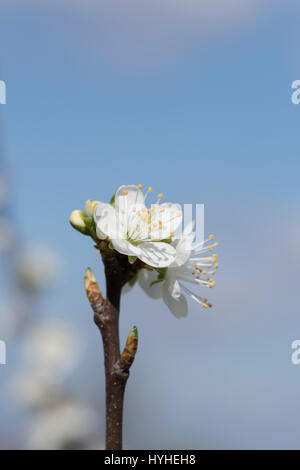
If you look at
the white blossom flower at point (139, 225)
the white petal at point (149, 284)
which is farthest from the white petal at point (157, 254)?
the white petal at point (149, 284)

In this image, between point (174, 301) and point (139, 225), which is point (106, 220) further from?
point (174, 301)

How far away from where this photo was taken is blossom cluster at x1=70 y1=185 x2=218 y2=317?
99 cm

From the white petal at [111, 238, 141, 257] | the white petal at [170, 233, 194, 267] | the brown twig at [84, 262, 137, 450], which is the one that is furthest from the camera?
the white petal at [170, 233, 194, 267]

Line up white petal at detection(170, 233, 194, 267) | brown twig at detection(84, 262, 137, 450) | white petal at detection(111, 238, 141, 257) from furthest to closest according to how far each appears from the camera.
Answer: white petal at detection(170, 233, 194, 267), white petal at detection(111, 238, 141, 257), brown twig at detection(84, 262, 137, 450)

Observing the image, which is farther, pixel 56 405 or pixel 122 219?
pixel 56 405

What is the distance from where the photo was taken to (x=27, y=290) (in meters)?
2.03

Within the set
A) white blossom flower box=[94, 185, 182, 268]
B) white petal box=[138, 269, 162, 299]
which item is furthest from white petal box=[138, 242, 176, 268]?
white petal box=[138, 269, 162, 299]

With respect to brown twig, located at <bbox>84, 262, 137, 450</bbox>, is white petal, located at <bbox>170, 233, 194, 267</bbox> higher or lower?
higher

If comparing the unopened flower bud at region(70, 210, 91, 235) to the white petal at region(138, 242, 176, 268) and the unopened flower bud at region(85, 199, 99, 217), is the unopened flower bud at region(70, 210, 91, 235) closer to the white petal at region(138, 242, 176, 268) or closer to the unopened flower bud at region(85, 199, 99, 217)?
the unopened flower bud at region(85, 199, 99, 217)

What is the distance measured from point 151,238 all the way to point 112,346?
0.27m
